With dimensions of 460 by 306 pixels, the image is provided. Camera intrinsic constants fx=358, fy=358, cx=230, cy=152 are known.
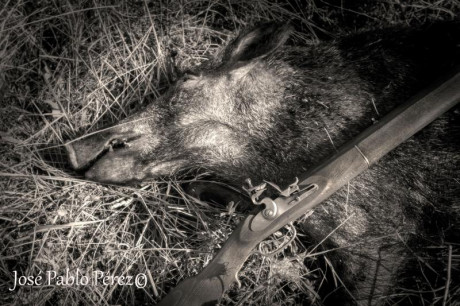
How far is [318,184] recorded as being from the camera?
7.68ft

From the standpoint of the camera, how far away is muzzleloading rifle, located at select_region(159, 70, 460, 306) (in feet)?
7.68

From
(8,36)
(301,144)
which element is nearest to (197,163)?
(301,144)

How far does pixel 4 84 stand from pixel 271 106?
104 inches

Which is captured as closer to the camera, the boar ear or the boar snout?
the boar ear

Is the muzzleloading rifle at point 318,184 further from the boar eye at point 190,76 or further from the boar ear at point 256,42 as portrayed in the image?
the boar eye at point 190,76

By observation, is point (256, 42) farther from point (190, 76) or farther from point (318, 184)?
point (318, 184)

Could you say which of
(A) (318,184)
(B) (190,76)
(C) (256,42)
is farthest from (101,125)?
(A) (318,184)

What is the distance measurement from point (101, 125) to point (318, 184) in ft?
7.47

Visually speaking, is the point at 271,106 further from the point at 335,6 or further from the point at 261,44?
the point at 335,6

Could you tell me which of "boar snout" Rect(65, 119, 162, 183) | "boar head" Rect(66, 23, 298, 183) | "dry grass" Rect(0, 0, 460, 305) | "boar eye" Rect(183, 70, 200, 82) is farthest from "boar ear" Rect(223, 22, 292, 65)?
"boar snout" Rect(65, 119, 162, 183)

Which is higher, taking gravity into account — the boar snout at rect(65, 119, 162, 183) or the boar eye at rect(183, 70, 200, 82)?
the boar eye at rect(183, 70, 200, 82)

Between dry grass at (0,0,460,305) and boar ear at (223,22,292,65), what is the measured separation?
0.77m

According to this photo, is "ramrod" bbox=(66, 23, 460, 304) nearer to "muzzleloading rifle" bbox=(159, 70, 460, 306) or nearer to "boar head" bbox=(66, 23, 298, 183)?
"boar head" bbox=(66, 23, 298, 183)

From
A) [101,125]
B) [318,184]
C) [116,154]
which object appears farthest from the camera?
[101,125]
